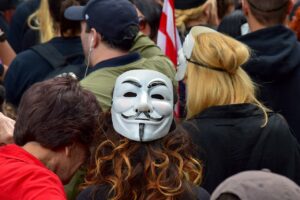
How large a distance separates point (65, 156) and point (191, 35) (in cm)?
107

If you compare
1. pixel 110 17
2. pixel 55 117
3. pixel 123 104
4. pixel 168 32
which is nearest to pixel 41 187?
pixel 55 117

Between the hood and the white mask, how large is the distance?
1191mm

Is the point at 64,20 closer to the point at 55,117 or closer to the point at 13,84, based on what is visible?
the point at 13,84

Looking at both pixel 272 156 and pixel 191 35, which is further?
pixel 191 35

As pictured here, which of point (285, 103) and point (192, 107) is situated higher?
point (192, 107)

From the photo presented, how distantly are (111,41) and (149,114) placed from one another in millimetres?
1387

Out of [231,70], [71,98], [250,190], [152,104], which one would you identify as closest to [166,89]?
[152,104]

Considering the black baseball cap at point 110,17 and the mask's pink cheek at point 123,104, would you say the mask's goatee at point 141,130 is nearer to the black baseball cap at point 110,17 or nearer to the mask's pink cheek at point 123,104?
the mask's pink cheek at point 123,104

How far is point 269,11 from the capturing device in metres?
4.95

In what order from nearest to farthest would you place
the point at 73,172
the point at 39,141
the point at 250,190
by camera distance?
the point at 250,190 → the point at 39,141 → the point at 73,172

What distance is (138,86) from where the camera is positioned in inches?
141

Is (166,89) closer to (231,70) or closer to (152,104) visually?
(152,104)

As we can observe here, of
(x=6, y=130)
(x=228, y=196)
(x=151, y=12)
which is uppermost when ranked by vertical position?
(x=228, y=196)

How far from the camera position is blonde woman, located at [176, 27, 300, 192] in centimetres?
404
